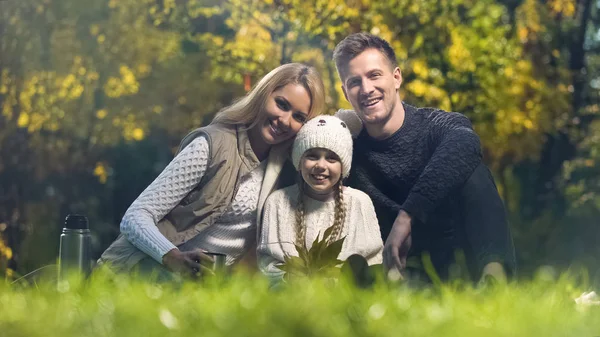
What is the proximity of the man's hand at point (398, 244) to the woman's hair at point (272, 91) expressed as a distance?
2.36ft

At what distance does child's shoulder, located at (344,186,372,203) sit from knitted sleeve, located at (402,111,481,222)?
0.18 m

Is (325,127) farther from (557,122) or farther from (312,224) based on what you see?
(557,122)

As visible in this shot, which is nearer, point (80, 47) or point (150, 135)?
point (80, 47)

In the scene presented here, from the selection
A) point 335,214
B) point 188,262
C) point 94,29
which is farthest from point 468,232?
point 94,29

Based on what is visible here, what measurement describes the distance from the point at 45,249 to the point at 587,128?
308 inches

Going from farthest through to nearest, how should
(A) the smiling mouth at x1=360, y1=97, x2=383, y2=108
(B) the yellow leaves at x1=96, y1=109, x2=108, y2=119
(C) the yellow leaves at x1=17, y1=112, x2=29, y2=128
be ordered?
(B) the yellow leaves at x1=96, y1=109, x2=108, y2=119 < (C) the yellow leaves at x1=17, y1=112, x2=29, y2=128 < (A) the smiling mouth at x1=360, y1=97, x2=383, y2=108

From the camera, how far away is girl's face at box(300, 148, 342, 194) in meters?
4.47

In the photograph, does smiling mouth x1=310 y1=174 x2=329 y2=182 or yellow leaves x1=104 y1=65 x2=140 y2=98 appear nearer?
smiling mouth x1=310 y1=174 x2=329 y2=182

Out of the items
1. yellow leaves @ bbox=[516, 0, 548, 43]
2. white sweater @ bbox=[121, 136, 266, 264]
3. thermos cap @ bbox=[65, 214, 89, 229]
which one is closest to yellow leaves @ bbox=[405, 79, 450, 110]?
yellow leaves @ bbox=[516, 0, 548, 43]

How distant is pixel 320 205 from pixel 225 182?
18.5 inches

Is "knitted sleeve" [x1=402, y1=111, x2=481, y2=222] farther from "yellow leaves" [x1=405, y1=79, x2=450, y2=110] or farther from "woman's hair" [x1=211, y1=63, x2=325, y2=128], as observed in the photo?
"yellow leaves" [x1=405, y1=79, x2=450, y2=110]

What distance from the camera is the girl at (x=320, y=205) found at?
4438mm

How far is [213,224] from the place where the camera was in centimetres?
473

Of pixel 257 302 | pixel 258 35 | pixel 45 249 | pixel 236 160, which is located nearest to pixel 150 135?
pixel 258 35
